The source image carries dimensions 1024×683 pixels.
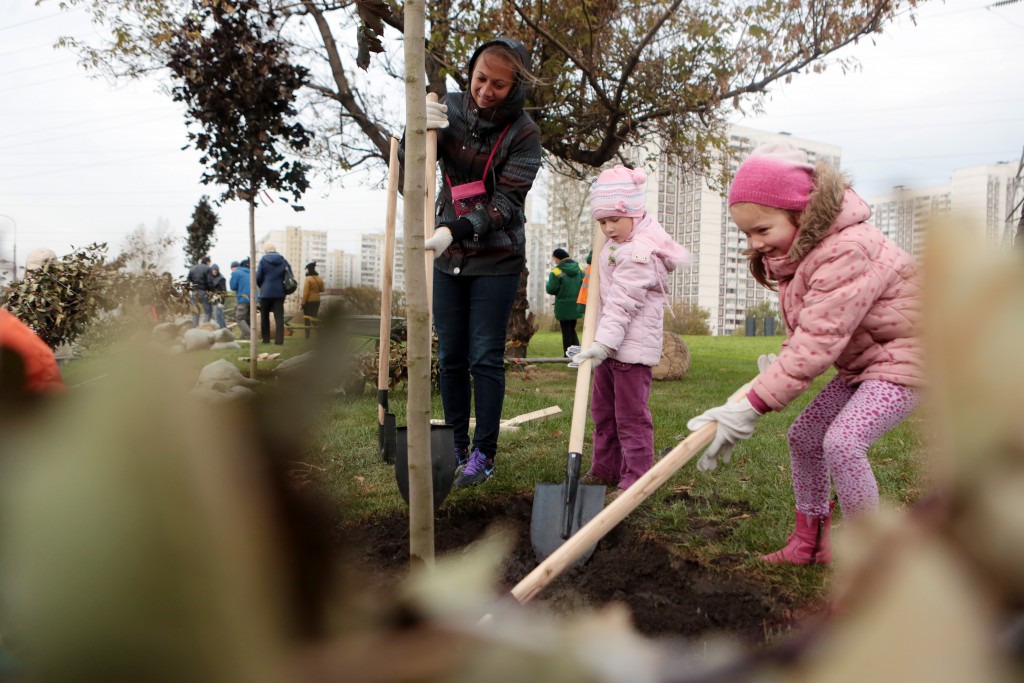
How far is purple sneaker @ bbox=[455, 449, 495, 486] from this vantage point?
315 cm

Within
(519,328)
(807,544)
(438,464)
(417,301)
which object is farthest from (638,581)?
(519,328)

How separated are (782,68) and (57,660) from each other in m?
8.36

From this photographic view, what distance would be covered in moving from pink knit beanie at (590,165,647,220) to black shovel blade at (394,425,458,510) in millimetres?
1370

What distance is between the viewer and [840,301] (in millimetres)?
2088

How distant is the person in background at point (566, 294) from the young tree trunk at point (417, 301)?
8.47 m

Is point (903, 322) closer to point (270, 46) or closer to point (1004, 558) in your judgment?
point (1004, 558)

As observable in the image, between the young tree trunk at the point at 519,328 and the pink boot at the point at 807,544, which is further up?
the young tree trunk at the point at 519,328

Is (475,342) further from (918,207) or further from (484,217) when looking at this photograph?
(918,207)

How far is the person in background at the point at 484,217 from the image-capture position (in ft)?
10.1

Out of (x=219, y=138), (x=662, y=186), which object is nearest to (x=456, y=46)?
(x=219, y=138)

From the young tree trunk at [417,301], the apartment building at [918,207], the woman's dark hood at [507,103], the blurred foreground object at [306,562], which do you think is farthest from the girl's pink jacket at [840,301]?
the blurred foreground object at [306,562]

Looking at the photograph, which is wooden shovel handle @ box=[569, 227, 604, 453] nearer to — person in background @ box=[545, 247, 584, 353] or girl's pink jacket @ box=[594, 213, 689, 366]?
girl's pink jacket @ box=[594, 213, 689, 366]

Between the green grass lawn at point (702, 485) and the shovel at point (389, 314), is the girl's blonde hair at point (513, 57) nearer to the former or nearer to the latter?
the shovel at point (389, 314)

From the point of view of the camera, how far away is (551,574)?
1.84m
